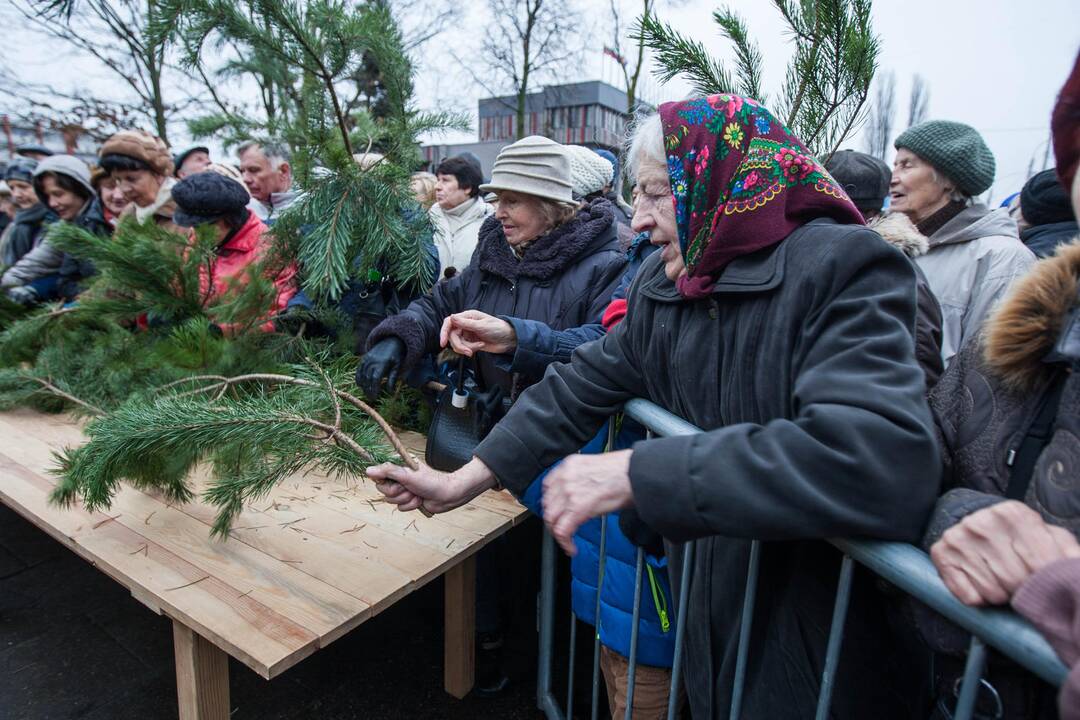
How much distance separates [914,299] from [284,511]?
6.30ft

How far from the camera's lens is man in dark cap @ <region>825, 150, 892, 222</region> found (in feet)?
8.46

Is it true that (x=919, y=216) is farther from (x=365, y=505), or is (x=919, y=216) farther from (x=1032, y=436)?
(x=365, y=505)

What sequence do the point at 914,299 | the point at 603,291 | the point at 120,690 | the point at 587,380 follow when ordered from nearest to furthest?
the point at 914,299 < the point at 587,380 < the point at 603,291 < the point at 120,690

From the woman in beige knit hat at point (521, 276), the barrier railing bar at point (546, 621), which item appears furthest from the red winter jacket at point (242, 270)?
the barrier railing bar at point (546, 621)

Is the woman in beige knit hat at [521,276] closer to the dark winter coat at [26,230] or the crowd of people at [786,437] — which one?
the crowd of people at [786,437]

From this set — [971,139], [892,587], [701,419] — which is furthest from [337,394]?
[971,139]

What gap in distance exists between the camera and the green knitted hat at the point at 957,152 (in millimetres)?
2459

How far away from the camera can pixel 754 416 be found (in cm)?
110

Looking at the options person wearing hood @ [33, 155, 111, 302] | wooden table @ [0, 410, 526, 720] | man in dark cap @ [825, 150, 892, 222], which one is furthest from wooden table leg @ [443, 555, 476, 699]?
person wearing hood @ [33, 155, 111, 302]

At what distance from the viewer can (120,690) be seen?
2.41m

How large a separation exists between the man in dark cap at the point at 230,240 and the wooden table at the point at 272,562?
2.67 ft

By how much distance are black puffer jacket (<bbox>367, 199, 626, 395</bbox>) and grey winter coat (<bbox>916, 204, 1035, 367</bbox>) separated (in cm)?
136

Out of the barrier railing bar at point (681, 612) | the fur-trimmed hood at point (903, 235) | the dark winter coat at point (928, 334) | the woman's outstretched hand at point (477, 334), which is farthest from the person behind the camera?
the fur-trimmed hood at point (903, 235)

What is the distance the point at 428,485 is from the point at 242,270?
1616 mm
